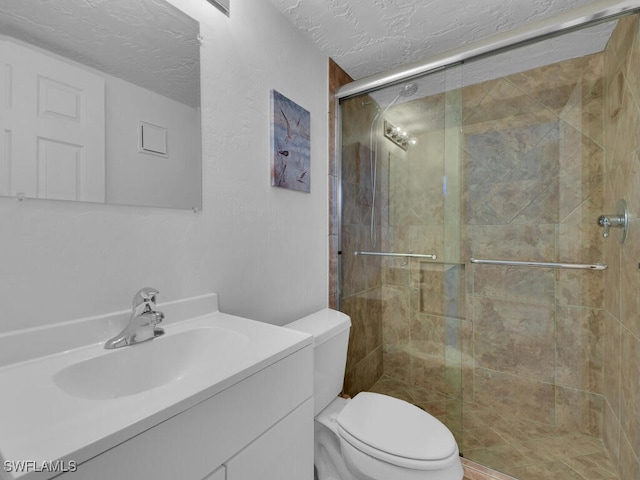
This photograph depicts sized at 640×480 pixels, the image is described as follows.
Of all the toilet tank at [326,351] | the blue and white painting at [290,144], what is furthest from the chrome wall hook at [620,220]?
the blue and white painting at [290,144]

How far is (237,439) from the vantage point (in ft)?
2.14

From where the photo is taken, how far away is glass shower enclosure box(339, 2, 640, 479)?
164 cm

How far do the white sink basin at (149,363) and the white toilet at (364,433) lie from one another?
1.48ft

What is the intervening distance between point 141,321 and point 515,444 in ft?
6.44

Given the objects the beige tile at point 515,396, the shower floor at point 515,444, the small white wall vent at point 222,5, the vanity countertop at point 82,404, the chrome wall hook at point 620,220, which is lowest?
the shower floor at point 515,444

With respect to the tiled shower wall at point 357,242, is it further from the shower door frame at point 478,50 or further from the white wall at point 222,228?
the white wall at point 222,228

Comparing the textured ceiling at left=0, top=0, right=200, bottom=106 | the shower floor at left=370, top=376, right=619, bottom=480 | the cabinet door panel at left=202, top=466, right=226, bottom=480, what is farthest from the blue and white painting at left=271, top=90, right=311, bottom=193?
the shower floor at left=370, top=376, right=619, bottom=480

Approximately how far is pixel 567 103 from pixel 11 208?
2459mm

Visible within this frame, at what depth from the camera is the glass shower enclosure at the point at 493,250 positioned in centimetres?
164

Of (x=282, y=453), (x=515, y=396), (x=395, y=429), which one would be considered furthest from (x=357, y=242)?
(x=515, y=396)

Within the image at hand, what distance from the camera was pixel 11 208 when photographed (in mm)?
675

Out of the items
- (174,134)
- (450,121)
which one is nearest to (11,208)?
(174,134)

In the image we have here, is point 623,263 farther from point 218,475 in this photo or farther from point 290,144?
point 218,475

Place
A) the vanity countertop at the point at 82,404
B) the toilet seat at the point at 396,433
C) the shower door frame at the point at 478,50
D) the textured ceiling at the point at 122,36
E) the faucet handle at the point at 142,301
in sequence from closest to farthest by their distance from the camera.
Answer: the vanity countertop at the point at 82,404, the textured ceiling at the point at 122,36, the faucet handle at the point at 142,301, the toilet seat at the point at 396,433, the shower door frame at the point at 478,50
